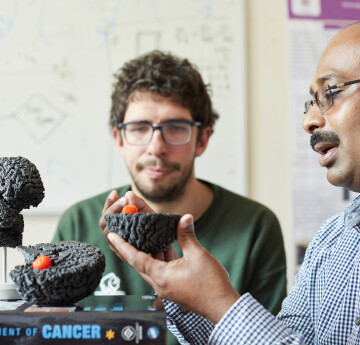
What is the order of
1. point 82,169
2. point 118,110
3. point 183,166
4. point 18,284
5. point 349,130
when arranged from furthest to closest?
point 82,169, point 118,110, point 183,166, point 349,130, point 18,284

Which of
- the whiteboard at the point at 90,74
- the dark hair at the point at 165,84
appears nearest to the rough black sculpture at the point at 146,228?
the dark hair at the point at 165,84

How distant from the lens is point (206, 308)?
2.63 ft

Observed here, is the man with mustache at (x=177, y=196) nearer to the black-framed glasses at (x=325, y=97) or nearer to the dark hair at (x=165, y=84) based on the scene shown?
the dark hair at (x=165, y=84)

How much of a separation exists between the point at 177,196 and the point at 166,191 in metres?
0.06

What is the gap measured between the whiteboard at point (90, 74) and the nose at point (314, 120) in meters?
1.15

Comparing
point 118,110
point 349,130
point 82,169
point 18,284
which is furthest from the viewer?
point 82,169

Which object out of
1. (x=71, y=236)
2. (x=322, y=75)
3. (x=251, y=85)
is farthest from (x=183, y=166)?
(x=251, y=85)

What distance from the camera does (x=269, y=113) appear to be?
2.25m

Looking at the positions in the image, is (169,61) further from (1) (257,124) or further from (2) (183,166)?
(1) (257,124)

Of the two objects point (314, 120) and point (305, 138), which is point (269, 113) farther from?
point (314, 120)

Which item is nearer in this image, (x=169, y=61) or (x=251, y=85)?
(x=169, y=61)

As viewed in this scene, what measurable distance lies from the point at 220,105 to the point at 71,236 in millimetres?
986

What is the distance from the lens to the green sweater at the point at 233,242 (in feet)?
4.96

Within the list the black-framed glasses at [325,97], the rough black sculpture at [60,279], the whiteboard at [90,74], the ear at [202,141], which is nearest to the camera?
the rough black sculpture at [60,279]
